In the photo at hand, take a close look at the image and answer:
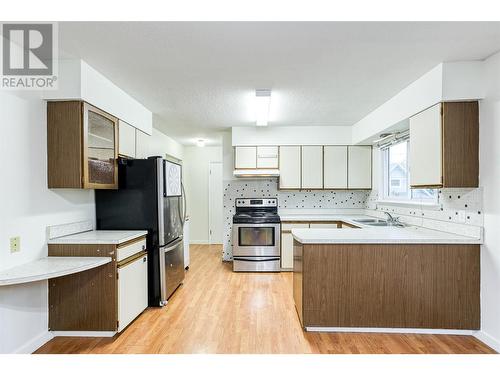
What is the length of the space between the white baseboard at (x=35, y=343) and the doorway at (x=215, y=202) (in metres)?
4.31

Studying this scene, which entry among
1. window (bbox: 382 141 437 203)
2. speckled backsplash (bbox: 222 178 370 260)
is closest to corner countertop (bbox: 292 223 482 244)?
window (bbox: 382 141 437 203)

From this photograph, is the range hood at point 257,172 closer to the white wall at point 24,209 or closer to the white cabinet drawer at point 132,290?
the white cabinet drawer at point 132,290

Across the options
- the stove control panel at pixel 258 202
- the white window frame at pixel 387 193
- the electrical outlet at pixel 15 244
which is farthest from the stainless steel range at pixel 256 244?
the electrical outlet at pixel 15 244

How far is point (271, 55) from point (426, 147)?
161 cm

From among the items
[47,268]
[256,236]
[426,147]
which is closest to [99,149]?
[47,268]

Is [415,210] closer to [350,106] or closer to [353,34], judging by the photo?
[350,106]

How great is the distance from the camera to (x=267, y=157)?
4.75 meters

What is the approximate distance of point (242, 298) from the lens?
346 centimetres

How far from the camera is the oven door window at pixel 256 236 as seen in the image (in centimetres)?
457

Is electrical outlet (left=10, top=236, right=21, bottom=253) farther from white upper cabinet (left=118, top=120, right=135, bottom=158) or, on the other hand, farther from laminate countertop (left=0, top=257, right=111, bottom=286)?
white upper cabinet (left=118, top=120, right=135, bottom=158)

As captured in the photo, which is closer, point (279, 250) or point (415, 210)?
point (415, 210)

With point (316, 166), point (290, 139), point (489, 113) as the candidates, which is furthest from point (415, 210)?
point (290, 139)

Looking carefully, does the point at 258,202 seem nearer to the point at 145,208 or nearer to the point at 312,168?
the point at 312,168

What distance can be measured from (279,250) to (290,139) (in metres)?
1.74
